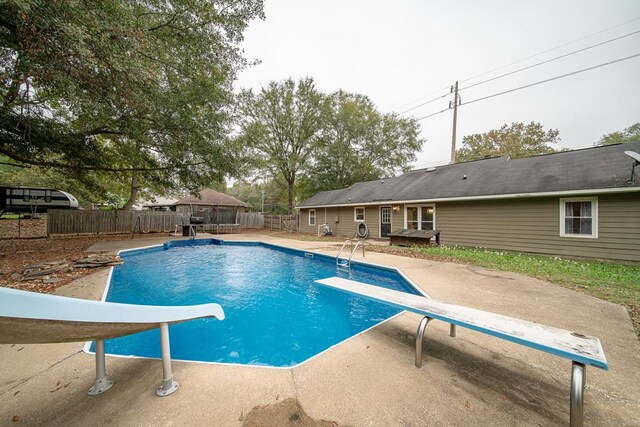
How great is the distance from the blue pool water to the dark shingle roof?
637 cm

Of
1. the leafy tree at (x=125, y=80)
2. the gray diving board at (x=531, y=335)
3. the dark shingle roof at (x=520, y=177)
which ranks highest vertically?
the leafy tree at (x=125, y=80)

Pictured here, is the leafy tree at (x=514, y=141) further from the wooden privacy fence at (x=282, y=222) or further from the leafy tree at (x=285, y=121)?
the wooden privacy fence at (x=282, y=222)

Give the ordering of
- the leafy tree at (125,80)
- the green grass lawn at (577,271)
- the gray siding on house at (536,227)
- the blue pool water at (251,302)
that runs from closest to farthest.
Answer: the blue pool water at (251,302) → the leafy tree at (125,80) → the green grass lawn at (577,271) → the gray siding on house at (536,227)

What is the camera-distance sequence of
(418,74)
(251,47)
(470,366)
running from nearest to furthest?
(470,366)
(251,47)
(418,74)

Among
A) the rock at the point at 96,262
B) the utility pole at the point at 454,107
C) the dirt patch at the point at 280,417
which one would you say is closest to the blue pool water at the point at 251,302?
the rock at the point at 96,262

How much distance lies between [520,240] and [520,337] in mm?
9101

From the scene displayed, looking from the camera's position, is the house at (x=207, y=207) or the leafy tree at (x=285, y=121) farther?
the leafy tree at (x=285, y=121)

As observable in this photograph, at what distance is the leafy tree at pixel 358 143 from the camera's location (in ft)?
75.5

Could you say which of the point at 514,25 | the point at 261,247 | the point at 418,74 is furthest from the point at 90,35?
the point at 418,74

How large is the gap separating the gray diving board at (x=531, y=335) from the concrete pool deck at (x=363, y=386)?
353 mm

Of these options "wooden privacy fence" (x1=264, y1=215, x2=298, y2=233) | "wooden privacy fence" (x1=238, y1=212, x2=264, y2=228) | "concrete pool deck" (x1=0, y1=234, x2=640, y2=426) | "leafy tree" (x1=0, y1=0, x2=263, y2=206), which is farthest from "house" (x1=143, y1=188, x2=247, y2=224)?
"concrete pool deck" (x1=0, y1=234, x2=640, y2=426)

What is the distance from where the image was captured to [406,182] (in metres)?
13.8

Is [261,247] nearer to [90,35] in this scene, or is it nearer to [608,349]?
[90,35]

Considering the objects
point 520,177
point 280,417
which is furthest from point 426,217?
point 280,417
